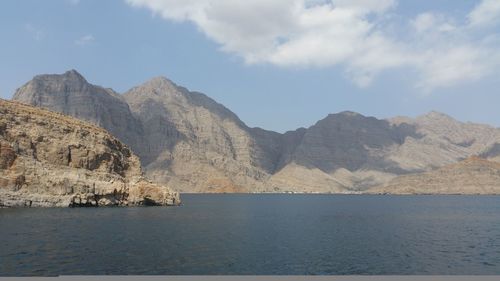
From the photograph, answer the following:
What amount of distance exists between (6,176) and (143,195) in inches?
1561

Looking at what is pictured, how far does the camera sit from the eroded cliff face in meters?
115

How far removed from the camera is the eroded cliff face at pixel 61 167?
114562 millimetres

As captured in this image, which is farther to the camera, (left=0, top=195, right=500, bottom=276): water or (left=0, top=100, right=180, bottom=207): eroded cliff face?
(left=0, top=100, right=180, bottom=207): eroded cliff face

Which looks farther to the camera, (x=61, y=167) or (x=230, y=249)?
(x=61, y=167)

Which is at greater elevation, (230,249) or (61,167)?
(61,167)

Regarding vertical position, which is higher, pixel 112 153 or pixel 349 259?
pixel 112 153

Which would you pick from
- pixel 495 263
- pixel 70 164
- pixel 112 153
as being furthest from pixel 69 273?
pixel 112 153

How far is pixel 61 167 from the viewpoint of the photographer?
411 feet

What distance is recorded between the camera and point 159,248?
55.6m

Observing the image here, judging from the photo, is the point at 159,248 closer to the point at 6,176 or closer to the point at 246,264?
the point at 246,264

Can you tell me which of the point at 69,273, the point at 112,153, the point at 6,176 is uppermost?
the point at 112,153

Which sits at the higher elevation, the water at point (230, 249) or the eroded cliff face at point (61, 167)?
the eroded cliff face at point (61, 167)

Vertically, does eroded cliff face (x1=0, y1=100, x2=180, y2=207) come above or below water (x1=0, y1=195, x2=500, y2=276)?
above

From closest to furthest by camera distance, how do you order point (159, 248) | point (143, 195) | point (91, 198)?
→ point (159, 248)
point (91, 198)
point (143, 195)
